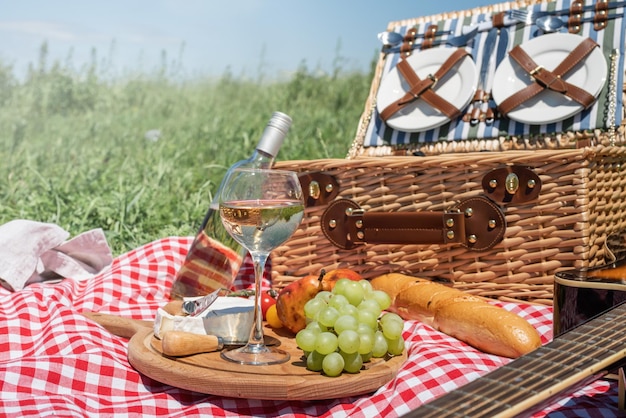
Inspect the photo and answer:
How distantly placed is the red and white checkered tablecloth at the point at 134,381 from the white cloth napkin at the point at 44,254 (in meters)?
0.37

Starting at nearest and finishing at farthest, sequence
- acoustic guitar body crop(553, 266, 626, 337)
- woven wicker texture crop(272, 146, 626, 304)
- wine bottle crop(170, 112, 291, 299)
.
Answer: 1. acoustic guitar body crop(553, 266, 626, 337)
2. woven wicker texture crop(272, 146, 626, 304)
3. wine bottle crop(170, 112, 291, 299)

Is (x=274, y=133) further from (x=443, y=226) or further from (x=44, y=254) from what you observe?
(x=44, y=254)

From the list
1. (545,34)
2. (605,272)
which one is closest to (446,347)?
(605,272)

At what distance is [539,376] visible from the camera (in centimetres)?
77

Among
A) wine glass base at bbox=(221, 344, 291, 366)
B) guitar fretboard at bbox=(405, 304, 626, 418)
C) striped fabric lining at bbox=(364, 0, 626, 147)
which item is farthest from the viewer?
striped fabric lining at bbox=(364, 0, 626, 147)

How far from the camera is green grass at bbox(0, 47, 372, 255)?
10.4 ft

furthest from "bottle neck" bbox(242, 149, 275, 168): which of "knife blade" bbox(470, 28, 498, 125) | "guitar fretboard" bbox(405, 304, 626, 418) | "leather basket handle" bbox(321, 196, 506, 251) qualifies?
"guitar fretboard" bbox(405, 304, 626, 418)

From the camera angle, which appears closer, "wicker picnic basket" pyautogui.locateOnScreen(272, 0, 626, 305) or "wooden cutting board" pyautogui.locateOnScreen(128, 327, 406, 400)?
"wooden cutting board" pyautogui.locateOnScreen(128, 327, 406, 400)

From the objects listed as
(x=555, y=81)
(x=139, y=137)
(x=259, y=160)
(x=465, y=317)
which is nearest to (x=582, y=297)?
(x=465, y=317)

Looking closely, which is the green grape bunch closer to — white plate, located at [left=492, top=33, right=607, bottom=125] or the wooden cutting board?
the wooden cutting board

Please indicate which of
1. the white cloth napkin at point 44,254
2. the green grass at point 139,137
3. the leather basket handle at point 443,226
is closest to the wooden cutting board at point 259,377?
the leather basket handle at point 443,226

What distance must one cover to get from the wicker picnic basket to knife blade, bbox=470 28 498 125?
28cm

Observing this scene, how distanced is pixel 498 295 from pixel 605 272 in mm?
556

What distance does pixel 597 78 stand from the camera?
2.17m
